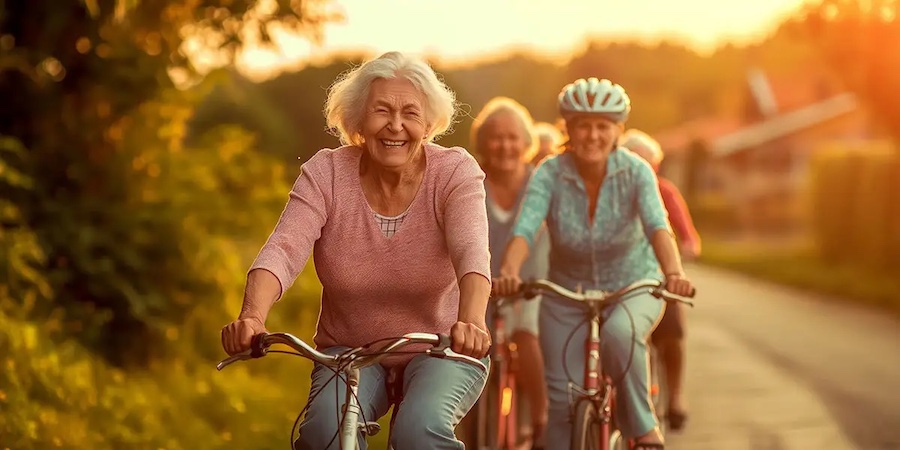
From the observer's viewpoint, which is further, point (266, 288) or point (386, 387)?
point (386, 387)

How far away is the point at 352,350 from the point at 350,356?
0.02 metres

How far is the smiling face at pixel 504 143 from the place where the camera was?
816 centimetres

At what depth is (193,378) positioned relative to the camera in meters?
10.0

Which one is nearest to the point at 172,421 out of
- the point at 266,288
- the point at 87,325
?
the point at 87,325

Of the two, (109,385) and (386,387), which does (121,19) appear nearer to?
(109,385)

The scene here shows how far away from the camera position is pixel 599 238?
6625 millimetres

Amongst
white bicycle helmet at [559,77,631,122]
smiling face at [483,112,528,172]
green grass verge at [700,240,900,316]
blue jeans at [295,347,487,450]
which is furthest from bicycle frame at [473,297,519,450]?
green grass verge at [700,240,900,316]

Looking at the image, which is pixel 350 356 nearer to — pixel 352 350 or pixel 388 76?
pixel 352 350

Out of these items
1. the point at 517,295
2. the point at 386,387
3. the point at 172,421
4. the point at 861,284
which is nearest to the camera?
the point at 386,387

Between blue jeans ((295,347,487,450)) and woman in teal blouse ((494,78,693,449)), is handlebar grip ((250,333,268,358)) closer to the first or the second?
blue jeans ((295,347,487,450))

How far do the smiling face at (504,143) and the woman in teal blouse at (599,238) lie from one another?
4.51 ft

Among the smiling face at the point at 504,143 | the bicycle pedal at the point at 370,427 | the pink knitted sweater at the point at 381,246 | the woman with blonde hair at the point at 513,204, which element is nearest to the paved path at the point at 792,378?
the woman with blonde hair at the point at 513,204

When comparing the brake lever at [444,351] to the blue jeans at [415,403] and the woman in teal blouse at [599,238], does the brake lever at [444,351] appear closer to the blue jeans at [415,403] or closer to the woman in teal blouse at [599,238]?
the blue jeans at [415,403]

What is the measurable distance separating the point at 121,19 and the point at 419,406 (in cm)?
539
